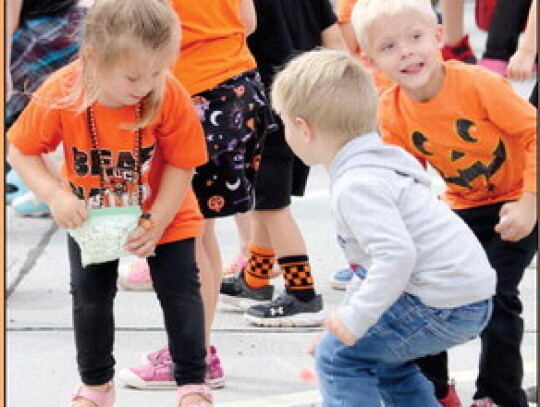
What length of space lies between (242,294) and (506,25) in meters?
1.43

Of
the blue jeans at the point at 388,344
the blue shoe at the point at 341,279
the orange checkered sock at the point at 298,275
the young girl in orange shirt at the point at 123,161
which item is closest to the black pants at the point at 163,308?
the young girl in orange shirt at the point at 123,161

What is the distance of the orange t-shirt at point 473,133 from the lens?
3848mm

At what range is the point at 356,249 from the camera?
3480mm

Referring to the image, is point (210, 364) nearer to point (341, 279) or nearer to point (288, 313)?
point (288, 313)

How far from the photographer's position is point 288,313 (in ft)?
16.8

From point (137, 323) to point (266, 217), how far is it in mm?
620

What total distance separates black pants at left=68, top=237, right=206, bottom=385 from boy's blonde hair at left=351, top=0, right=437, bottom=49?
80 centimetres

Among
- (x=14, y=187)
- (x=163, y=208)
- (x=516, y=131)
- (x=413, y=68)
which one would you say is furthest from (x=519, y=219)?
(x=14, y=187)

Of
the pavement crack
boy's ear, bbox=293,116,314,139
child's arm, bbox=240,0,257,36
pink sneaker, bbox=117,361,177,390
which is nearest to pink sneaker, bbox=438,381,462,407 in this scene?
pink sneaker, bbox=117,361,177,390

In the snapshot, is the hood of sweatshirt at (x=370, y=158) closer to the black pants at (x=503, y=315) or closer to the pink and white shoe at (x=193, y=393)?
the black pants at (x=503, y=315)

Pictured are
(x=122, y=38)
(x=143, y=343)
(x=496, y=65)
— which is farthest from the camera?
(x=496, y=65)

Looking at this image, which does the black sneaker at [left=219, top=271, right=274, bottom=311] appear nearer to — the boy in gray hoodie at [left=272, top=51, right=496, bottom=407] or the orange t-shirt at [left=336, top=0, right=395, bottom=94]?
the orange t-shirt at [left=336, top=0, right=395, bottom=94]

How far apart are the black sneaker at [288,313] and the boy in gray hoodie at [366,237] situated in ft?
4.98

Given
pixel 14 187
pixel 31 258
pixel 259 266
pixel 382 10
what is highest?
pixel 382 10
